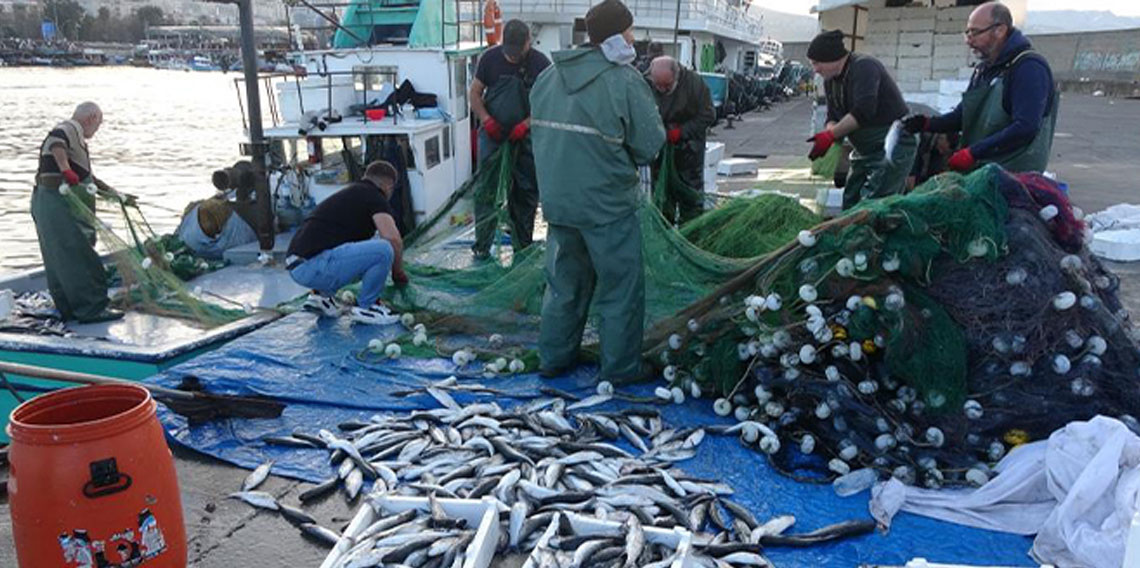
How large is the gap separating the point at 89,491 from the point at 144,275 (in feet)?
19.4

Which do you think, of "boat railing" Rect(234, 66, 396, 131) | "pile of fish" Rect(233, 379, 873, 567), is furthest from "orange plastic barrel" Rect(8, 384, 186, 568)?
"boat railing" Rect(234, 66, 396, 131)

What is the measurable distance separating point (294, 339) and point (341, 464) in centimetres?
225

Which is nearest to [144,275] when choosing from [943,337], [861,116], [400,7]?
[400,7]

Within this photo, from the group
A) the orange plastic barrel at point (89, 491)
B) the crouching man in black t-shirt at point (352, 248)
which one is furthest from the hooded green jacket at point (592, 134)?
the orange plastic barrel at point (89, 491)

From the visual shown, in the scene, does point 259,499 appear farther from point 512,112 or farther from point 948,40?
point 948,40

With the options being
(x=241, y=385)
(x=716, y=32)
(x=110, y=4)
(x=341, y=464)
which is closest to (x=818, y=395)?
(x=341, y=464)

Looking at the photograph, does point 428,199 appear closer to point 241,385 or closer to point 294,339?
point 294,339

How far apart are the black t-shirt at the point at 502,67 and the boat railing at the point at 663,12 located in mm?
11565

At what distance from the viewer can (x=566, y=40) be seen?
25562 millimetres

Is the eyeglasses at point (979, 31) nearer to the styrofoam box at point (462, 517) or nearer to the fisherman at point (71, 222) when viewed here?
the styrofoam box at point (462, 517)

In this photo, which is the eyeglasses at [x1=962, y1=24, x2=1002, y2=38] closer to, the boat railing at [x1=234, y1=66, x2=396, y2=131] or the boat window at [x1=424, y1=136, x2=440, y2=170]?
the boat window at [x1=424, y1=136, x2=440, y2=170]

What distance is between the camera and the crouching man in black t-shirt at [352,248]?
684cm

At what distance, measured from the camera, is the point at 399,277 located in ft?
23.7

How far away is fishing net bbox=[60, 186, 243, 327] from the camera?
7852 millimetres
